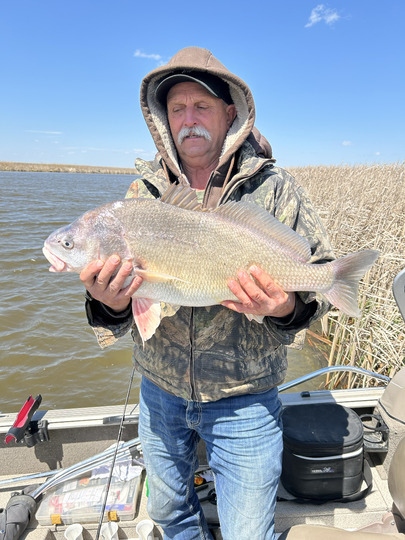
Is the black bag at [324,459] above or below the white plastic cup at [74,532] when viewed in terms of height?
above

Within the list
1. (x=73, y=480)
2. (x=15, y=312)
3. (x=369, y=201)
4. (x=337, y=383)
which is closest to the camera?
(x=73, y=480)

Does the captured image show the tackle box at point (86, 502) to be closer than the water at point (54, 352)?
Yes

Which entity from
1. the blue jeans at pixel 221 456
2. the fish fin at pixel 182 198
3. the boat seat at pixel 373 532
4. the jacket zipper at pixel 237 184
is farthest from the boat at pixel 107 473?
the jacket zipper at pixel 237 184

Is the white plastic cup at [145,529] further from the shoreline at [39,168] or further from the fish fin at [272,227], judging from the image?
the shoreline at [39,168]

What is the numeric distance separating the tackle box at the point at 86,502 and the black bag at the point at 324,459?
1.35 m

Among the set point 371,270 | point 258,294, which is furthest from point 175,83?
point 371,270

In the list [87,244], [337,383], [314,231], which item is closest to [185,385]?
[87,244]

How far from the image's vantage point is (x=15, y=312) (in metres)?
8.95

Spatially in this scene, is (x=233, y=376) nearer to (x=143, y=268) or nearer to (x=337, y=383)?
(x=143, y=268)

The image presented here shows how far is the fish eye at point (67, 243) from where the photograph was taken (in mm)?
2140

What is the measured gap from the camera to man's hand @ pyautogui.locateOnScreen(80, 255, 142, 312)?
200 centimetres

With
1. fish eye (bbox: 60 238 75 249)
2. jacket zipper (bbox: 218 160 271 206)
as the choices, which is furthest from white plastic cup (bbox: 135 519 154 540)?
jacket zipper (bbox: 218 160 271 206)

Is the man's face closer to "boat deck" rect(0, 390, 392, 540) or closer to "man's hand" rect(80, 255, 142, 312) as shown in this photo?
"man's hand" rect(80, 255, 142, 312)

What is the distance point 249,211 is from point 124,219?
704mm
